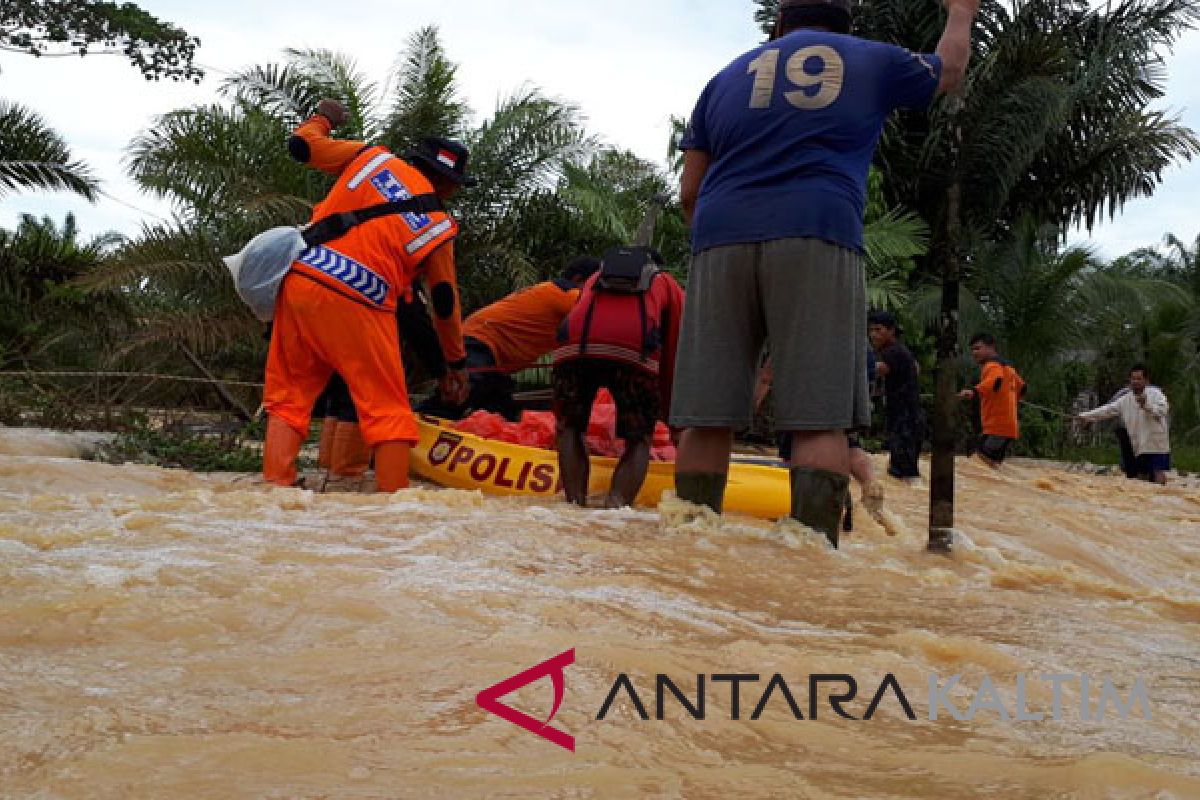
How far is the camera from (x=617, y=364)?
4.91 metres

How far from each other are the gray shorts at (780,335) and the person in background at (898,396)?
4.84 meters

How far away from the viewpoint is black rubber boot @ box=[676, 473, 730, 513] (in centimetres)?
363

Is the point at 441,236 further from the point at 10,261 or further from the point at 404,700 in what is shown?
the point at 10,261

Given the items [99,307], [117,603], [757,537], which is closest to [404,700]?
[117,603]

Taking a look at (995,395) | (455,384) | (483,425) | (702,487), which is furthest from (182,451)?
(995,395)

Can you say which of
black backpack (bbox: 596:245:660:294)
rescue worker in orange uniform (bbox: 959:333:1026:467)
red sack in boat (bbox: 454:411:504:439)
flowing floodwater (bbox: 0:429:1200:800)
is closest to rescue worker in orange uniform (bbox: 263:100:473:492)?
black backpack (bbox: 596:245:660:294)

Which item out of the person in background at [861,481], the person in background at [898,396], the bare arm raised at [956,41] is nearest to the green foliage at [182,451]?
the person in background at [861,481]

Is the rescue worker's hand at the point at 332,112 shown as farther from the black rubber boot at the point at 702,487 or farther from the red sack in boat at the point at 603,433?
the black rubber boot at the point at 702,487

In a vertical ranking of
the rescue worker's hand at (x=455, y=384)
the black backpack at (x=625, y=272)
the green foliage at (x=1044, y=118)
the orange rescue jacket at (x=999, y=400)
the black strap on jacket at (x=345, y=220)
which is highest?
the green foliage at (x=1044, y=118)

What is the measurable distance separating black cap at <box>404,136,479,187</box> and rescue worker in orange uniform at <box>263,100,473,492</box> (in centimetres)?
17

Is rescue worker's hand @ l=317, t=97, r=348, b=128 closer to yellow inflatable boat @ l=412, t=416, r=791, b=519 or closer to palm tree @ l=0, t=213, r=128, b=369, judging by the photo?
yellow inflatable boat @ l=412, t=416, r=791, b=519

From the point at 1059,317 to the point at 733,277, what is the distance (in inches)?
560

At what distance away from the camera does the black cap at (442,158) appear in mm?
5203

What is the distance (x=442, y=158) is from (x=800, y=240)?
2.34 meters
